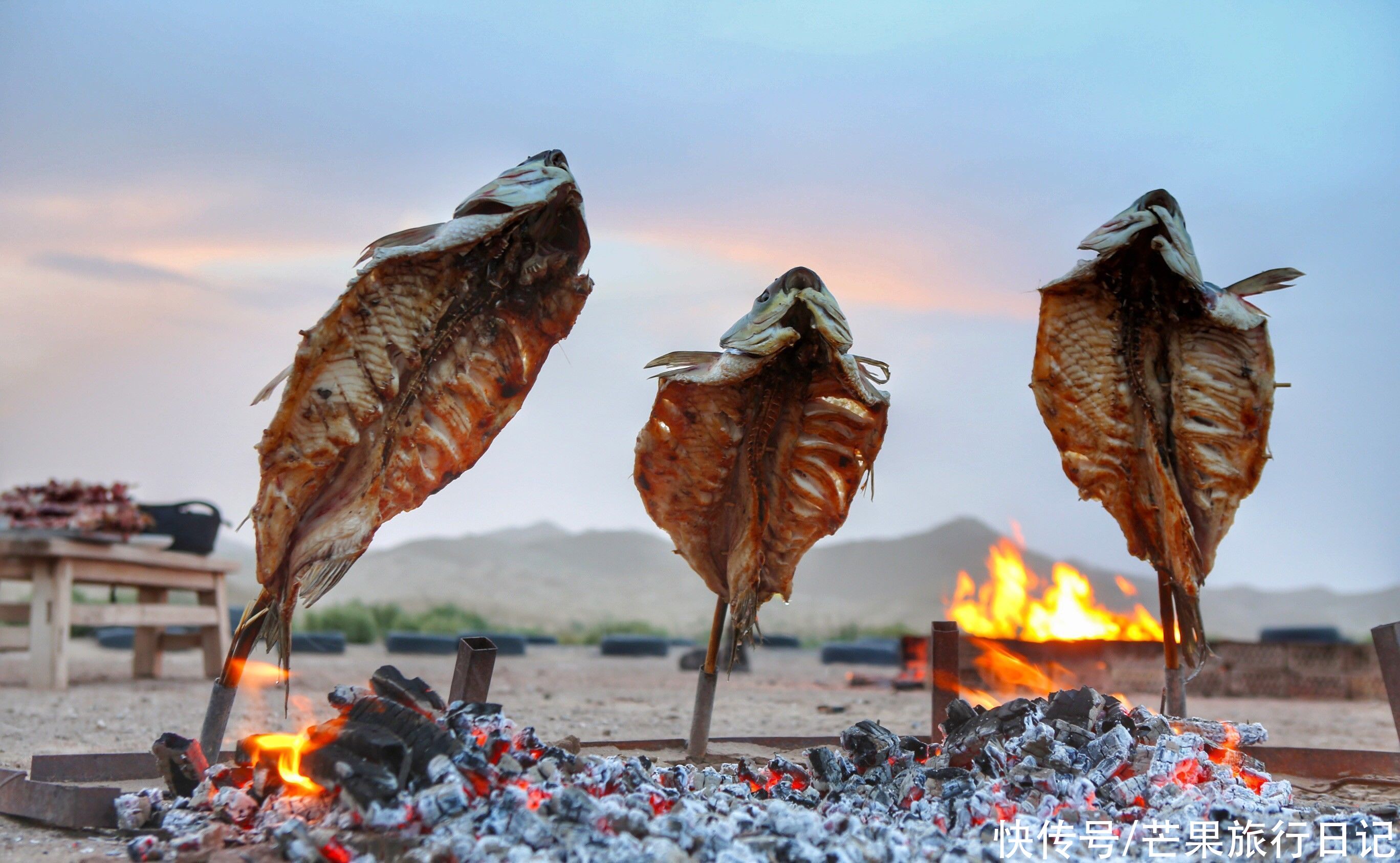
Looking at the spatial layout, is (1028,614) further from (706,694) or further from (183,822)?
(183,822)

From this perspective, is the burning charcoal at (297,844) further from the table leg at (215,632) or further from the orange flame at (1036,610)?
the table leg at (215,632)

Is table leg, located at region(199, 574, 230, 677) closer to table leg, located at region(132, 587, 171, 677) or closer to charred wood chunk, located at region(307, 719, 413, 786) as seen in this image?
table leg, located at region(132, 587, 171, 677)

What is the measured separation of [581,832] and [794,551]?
1.86 m

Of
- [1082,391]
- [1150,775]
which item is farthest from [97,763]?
[1082,391]

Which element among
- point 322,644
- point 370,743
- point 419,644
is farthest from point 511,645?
point 370,743

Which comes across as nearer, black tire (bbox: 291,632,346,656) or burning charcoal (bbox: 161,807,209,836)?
burning charcoal (bbox: 161,807,209,836)

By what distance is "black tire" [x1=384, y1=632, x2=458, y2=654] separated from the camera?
46.7 feet

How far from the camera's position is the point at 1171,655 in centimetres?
459

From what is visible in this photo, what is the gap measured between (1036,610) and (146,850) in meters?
7.06

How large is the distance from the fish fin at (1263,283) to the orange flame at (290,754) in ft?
13.1

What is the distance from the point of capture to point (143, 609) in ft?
29.8

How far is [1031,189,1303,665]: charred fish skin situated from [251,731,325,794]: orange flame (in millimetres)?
3206

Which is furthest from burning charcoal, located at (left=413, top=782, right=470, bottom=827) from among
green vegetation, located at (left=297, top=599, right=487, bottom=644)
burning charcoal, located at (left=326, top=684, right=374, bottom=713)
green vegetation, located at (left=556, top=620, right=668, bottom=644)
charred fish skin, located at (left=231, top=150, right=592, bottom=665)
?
green vegetation, located at (left=556, top=620, right=668, bottom=644)

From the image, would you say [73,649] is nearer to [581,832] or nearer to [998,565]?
[998,565]
